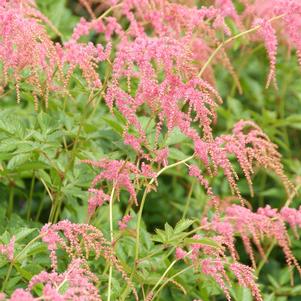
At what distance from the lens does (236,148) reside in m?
3.15

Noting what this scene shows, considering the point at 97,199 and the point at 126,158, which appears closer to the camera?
the point at 97,199

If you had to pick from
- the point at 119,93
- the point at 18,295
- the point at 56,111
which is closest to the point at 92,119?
the point at 56,111

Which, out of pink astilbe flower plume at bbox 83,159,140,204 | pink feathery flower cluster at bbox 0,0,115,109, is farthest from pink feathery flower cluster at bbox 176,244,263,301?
pink feathery flower cluster at bbox 0,0,115,109

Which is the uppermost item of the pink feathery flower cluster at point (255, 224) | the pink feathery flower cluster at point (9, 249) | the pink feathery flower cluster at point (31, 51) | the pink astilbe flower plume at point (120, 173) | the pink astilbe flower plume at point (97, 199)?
the pink feathery flower cluster at point (31, 51)

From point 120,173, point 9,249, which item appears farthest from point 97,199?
point 9,249

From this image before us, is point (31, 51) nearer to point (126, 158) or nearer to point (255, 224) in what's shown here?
point (126, 158)

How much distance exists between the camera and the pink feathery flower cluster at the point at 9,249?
286 centimetres

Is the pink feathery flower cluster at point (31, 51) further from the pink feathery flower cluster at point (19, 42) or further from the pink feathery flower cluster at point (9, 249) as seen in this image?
the pink feathery flower cluster at point (9, 249)

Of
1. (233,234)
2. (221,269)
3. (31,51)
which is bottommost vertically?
(221,269)

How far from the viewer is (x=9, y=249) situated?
113 inches

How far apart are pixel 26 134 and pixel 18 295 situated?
1411 mm

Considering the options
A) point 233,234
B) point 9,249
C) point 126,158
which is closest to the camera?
point 9,249

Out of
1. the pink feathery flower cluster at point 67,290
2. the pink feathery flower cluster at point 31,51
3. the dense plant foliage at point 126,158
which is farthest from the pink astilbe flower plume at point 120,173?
the pink feathery flower cluster at point 67,290

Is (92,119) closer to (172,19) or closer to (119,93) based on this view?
(172,19)
